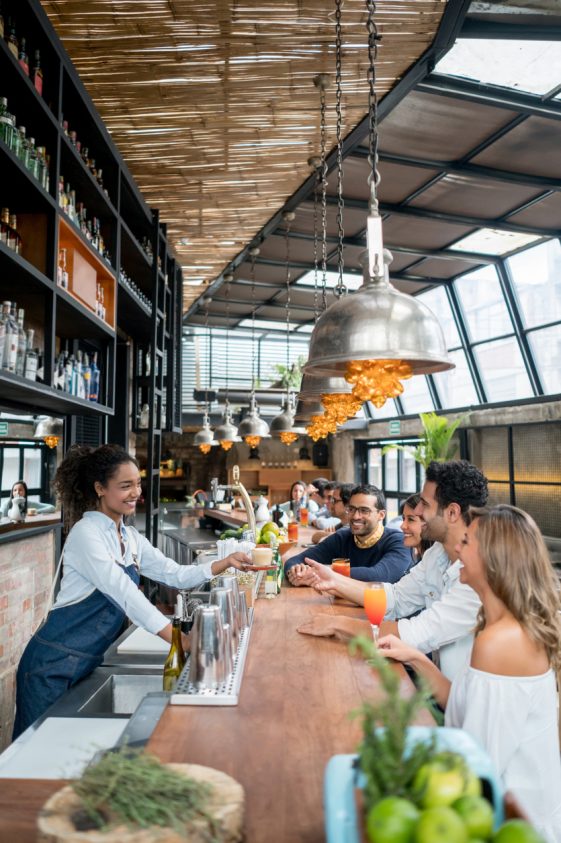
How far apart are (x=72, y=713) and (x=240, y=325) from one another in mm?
11198

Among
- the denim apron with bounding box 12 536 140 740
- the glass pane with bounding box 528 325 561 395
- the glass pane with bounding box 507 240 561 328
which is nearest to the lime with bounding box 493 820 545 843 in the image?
the denim apron with bounding box 12 536 140 740

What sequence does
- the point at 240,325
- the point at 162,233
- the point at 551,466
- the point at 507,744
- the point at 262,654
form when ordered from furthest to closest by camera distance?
the point at 240,325, the point at 551,466, the point at 162,233, the point at 262,654, the point at 507,744

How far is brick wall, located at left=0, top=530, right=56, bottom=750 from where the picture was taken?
3.09 m

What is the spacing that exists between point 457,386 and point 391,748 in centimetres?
970

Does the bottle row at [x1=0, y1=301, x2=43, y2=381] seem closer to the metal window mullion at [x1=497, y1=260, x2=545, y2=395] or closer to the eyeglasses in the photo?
the eyeglasses

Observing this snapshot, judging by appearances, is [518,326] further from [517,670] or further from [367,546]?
[517,670]

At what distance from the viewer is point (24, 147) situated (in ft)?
8.47

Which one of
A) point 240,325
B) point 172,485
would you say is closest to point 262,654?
point 240,325

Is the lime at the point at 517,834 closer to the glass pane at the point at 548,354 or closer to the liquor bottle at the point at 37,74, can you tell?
the liquor bottle at the point at 37,74

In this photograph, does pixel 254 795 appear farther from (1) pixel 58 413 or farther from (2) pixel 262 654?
(1) pixel 58 413

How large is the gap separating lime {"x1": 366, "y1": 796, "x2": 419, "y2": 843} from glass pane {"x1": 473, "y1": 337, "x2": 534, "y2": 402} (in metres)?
8.21

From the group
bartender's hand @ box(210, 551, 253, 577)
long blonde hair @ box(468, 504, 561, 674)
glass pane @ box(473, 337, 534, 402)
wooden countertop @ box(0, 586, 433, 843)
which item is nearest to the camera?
wooden countertop @ box(0, 586, 433, 843)

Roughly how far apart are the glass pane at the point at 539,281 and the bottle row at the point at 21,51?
20.4ft

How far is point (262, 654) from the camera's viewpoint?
1990 mm
